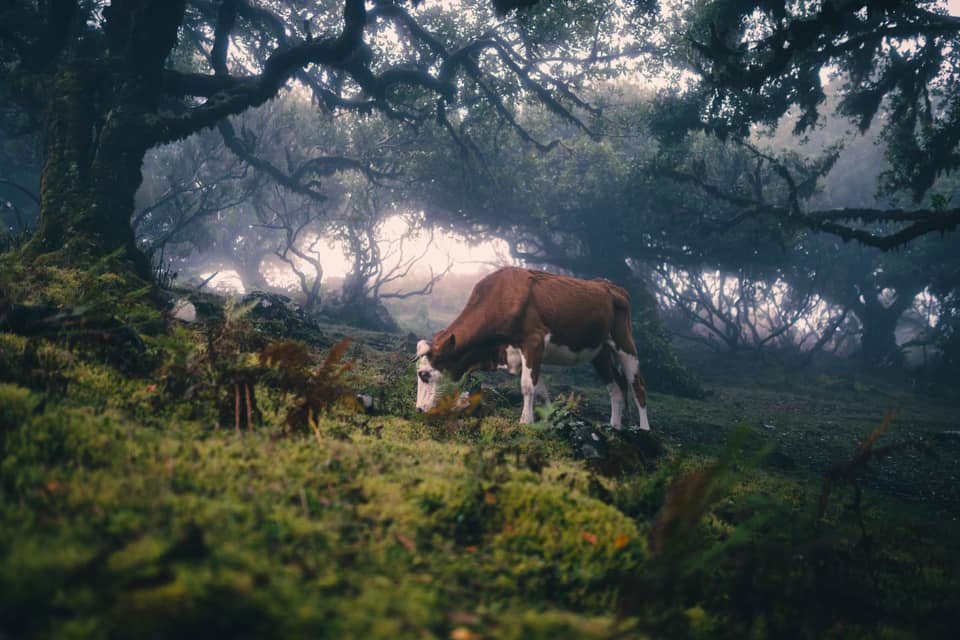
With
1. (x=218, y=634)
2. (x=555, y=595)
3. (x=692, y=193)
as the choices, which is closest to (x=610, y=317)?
(x=555, y=595)

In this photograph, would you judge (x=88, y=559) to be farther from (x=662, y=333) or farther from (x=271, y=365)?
(x=662, y=333)

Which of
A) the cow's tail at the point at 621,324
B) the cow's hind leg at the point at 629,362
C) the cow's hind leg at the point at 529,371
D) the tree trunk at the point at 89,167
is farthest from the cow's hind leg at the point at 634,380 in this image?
the tree trunk at the point at 89,167

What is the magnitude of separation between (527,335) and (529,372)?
2.21 ft

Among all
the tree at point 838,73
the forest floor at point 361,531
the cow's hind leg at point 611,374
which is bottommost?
the forest floor at point 361,531

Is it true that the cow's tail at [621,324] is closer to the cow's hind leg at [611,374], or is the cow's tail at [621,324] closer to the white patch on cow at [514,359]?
the cow's hind leg at [611,374]

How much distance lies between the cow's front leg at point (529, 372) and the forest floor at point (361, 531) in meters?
1.71

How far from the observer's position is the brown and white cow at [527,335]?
798 centimetres

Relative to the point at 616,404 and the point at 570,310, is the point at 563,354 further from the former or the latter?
the point at 616,404

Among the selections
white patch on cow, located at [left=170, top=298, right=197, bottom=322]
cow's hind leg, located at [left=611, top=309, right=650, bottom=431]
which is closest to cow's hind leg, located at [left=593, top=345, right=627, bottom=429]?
cow's hind leg, located at [left=611, top=309, right=650, bottom=431]

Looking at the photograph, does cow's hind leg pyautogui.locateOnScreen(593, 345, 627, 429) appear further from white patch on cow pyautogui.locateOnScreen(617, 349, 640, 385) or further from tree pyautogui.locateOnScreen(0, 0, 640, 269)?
tree pyautogui.locateOnScreen(0, 0, 640, 269)

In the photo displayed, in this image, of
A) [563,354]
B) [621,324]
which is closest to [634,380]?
[621,324]

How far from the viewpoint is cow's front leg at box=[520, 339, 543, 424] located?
7.88 metres

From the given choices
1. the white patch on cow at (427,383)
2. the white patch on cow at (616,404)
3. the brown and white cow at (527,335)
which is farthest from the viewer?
the white patch on cow at (616,404)

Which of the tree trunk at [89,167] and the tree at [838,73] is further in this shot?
the tree at [838,73]
